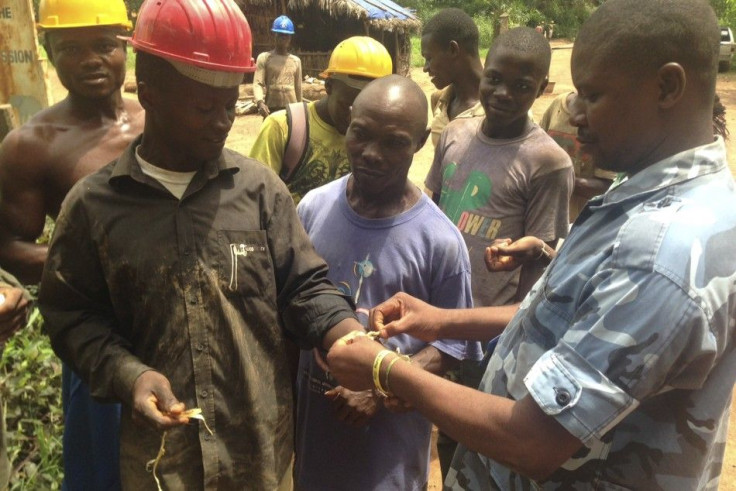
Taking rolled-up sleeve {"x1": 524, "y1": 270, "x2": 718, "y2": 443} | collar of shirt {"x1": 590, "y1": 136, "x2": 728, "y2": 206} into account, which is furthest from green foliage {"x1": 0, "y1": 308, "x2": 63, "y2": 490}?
collar of shirt {"x1": 590, "y1": 136, "x2": 728, "y2": 206}

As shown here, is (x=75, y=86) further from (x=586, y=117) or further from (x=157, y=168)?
(x=586, y=117)

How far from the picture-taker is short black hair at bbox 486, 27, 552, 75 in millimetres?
3238

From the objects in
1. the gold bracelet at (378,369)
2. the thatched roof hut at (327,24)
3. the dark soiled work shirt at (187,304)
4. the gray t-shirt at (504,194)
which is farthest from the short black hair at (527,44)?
the thatched roof hut at (327,24)

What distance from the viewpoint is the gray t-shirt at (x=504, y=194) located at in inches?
123

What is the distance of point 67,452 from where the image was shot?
2291 millimetres

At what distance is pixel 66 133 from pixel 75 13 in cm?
50

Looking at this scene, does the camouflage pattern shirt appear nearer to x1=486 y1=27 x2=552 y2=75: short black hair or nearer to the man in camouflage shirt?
the man in camouflage shirt

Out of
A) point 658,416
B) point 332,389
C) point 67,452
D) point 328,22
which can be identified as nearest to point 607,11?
point 658,416

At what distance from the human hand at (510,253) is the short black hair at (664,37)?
3.98 ft

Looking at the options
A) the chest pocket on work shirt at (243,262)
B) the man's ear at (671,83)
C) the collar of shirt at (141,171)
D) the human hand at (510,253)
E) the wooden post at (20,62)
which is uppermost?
the man's ear at (671,83)

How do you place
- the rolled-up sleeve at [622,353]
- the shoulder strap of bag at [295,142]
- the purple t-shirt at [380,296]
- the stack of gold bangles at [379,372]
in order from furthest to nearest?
the shoulder strap of bag at [295,142]
the purple t-shirt at [380,296]
the stack of gold bangles at [379,372]
the rolled-up sleeve at [622,353]

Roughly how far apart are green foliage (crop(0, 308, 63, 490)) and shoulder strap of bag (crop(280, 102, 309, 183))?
67.9 inches

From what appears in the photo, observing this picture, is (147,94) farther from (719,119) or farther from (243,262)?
(719,119)

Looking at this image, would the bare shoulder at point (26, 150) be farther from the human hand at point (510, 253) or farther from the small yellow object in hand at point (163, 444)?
the human hand at point (510, 253)
